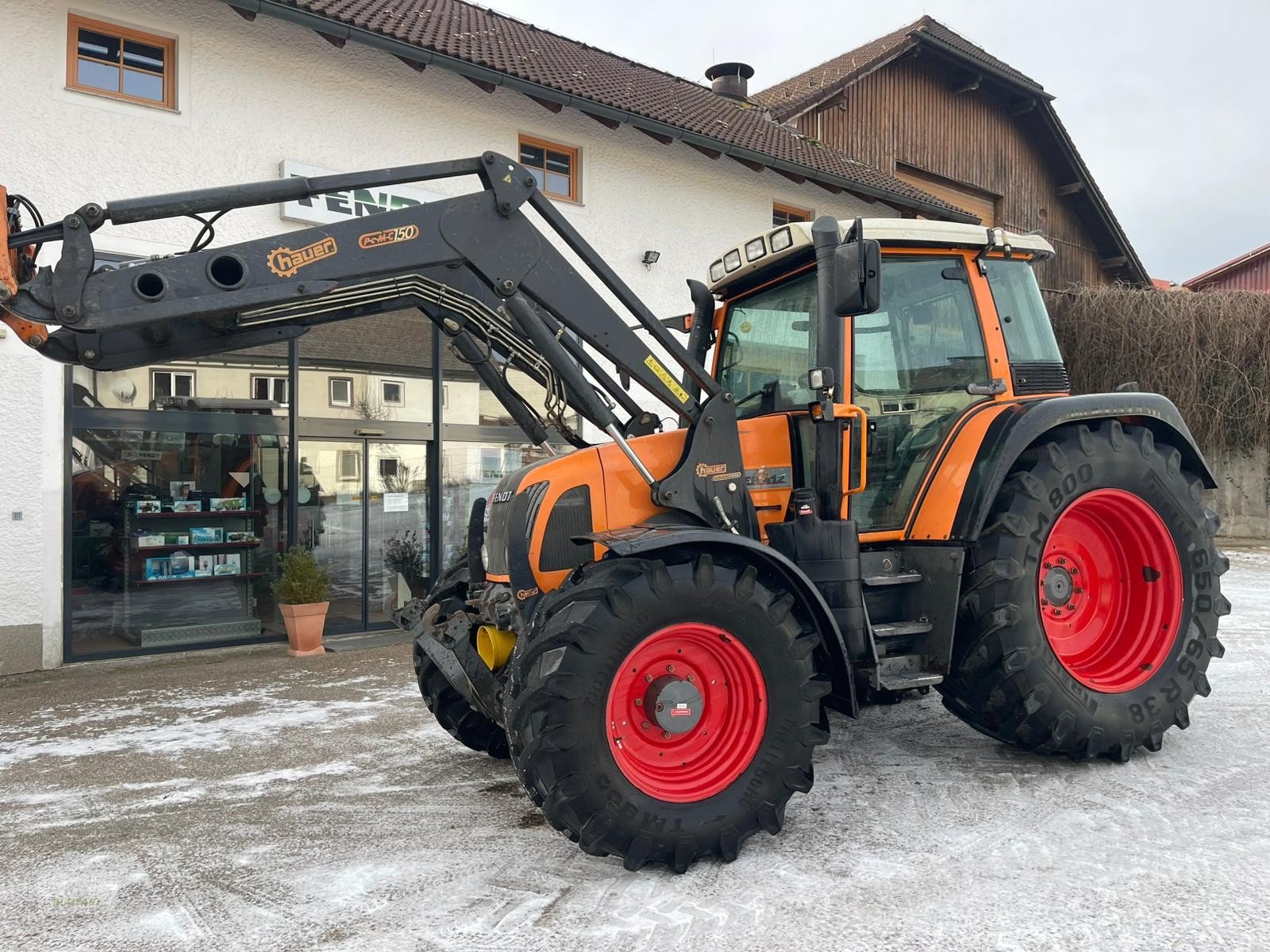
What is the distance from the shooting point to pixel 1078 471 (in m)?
4.12

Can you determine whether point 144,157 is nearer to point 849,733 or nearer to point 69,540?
point 69,540

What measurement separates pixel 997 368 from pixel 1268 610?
241 inches

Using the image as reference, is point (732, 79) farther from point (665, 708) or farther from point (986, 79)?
point (665, 708)

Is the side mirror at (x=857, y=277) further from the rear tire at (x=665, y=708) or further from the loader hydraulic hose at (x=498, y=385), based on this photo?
the loader hydraulic hose at (x=498, y=385)

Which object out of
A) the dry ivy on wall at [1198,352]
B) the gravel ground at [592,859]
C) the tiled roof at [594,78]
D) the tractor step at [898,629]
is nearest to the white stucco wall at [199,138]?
the tiled roof at [594,78]

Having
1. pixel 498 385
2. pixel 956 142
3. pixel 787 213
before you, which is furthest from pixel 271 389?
pixel 956 142

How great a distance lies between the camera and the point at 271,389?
28.1 feet

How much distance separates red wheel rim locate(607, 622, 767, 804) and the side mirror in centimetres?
129

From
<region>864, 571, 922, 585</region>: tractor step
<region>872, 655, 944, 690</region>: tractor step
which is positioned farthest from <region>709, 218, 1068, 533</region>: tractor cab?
<region>872, 655, 944, 690</region>: tractor step

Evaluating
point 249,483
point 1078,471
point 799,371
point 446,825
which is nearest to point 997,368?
point 1078,471

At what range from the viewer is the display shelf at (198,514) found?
26.5 feet

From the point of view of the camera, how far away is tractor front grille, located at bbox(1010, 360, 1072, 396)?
443cm

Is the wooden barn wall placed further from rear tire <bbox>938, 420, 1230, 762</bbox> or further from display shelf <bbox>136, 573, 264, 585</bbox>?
rear tire <bbox>938, 420, 1230, 762</bbox>

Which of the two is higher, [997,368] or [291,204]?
[291,204]
